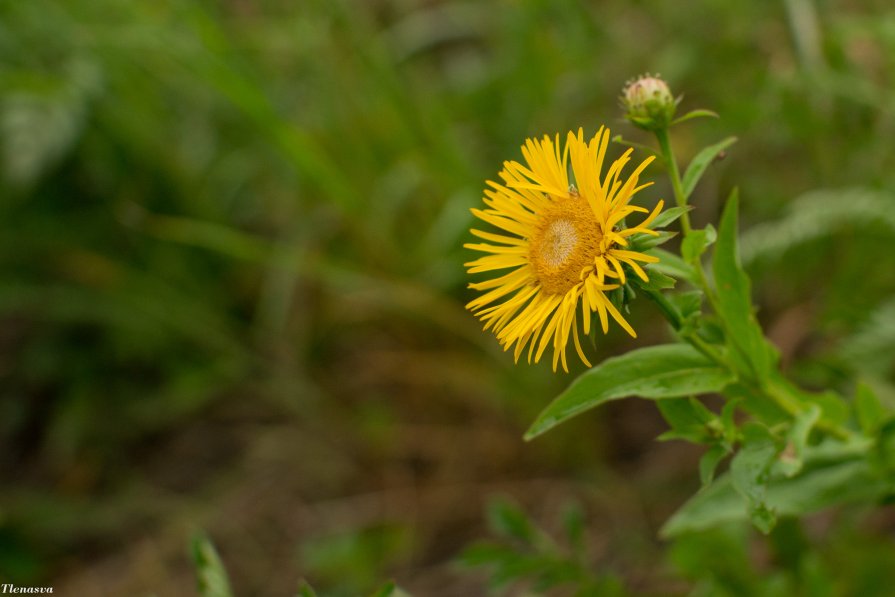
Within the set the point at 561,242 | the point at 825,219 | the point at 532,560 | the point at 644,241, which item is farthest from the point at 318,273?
the point at 644,241

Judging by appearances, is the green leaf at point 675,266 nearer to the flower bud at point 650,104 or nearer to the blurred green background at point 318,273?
the flower bud at point 650,104

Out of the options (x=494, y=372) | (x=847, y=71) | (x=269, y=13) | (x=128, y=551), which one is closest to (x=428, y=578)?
(x=494, y=372)

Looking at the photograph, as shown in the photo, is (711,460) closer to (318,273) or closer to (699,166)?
(699,166)

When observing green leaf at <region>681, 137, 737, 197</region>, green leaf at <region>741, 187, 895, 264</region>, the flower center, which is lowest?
the flower center

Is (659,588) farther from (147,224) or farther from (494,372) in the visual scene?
(147,224)

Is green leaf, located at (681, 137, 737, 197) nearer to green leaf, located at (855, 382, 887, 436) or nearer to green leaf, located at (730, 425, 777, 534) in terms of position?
green leaf, located at (730, 425, 777, 534)

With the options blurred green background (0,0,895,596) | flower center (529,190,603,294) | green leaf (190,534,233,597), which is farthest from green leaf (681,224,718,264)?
A: blurred green background (0,0,895,596)
